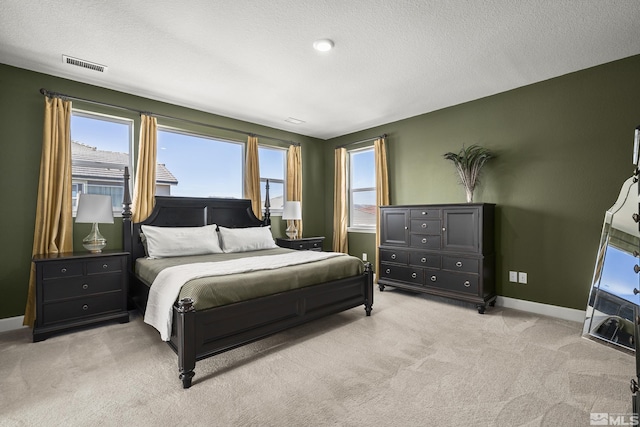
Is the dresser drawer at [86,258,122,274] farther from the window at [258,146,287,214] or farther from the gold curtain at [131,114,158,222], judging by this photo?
the window at [258,146,287,214]

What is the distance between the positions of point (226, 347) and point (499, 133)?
391 cm

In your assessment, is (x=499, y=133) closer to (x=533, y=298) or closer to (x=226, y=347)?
(x=533, y=298)

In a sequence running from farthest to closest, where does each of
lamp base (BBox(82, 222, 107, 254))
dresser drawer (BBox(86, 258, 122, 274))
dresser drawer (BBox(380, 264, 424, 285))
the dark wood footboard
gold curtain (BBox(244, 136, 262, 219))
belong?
gold curtain (BBox(244, 136, 262, 219)), dresser drawer (BBox(380, 264, 424, 285)), lamp base (BBox(82, 222, 107, 254)), dresser drawer (BBox(86, 258, 122, 274)), the dark wood footboard

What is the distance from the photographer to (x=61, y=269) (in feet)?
9.60

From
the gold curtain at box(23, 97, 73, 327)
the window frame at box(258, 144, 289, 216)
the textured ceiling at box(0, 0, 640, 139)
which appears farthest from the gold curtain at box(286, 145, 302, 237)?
the gold curtain at box(23, 97, 73, 327)

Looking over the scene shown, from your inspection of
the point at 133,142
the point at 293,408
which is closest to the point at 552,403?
the point at 293,408

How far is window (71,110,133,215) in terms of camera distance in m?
3.56

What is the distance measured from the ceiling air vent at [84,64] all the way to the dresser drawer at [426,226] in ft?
13.1

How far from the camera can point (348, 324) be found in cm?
324

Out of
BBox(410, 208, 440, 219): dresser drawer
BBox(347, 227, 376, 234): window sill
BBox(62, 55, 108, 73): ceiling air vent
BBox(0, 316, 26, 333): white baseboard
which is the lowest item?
BBox(0, 316, 26, 333): white baseboard

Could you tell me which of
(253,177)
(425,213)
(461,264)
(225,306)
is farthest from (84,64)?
(461,264)

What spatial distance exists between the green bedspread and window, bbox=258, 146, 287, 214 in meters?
1.78

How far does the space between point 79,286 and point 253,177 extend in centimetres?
264

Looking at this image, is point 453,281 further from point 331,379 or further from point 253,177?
point 253,177
